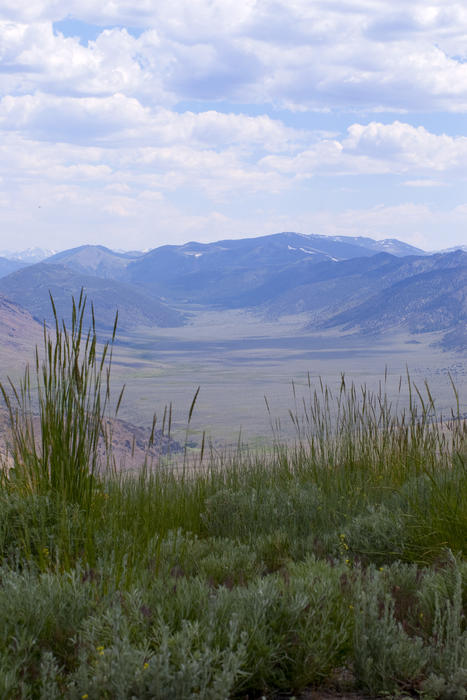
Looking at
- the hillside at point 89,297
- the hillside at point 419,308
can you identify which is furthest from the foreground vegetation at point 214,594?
the hillside at point 89,297

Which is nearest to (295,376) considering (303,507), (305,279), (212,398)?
(212,398)

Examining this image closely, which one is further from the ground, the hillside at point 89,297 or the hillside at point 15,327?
the hillside at point 89,297

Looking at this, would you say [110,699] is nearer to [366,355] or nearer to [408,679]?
[408,679]

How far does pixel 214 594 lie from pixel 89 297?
141 metres

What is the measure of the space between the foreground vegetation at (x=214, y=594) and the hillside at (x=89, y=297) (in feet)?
413

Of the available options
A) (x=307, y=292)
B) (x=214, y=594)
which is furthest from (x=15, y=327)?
(x=214, y=594)

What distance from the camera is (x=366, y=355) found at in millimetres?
85438

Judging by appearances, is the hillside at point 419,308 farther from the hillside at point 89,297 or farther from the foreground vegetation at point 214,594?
the foreground vegetation at point 214,594

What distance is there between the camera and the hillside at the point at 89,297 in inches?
5192

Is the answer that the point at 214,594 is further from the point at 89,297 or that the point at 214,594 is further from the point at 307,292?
the point at 307,292

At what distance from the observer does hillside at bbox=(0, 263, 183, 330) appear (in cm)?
13188

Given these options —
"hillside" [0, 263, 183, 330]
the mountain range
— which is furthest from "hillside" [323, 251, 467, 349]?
"hillside" [0, 263, 183, 330]

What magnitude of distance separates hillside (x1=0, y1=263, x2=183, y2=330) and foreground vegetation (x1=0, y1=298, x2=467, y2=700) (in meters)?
126

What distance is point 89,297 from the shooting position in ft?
457
